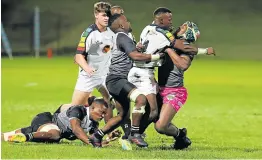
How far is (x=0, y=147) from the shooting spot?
12.2 m

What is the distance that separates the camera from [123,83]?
12203 millimetres

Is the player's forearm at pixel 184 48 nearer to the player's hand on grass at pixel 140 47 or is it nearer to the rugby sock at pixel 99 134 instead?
the player's hand on grass at pixel 140 47

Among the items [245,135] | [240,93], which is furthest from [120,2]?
[245,135]

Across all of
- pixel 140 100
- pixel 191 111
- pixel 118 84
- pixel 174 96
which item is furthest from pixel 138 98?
pixel 191 111

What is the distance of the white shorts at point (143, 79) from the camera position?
476 inches

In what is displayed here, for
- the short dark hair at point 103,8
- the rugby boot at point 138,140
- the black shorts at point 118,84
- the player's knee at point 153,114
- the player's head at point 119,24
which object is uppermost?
the short dark hair at point 103,8

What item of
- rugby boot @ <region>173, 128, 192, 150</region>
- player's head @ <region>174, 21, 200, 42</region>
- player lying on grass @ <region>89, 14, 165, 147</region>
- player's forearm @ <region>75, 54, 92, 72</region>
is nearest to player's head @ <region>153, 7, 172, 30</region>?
player's head @ <region>174, 21, 200, 42</region>

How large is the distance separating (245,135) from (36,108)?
21.2ft

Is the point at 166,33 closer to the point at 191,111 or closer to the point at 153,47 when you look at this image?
the point at 153,47

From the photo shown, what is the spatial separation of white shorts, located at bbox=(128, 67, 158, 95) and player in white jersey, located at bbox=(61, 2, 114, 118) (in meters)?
0.80

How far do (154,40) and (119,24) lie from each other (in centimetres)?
60

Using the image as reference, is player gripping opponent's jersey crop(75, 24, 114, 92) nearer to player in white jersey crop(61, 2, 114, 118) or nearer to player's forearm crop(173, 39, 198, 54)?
player in white jersey crop(61, 2, 114, 118)

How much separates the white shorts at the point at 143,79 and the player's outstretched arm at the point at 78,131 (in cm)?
96

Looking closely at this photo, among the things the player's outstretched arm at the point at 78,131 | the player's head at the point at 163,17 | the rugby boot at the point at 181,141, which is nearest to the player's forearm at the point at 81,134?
the player's outstretched arm at the point at 78,131
